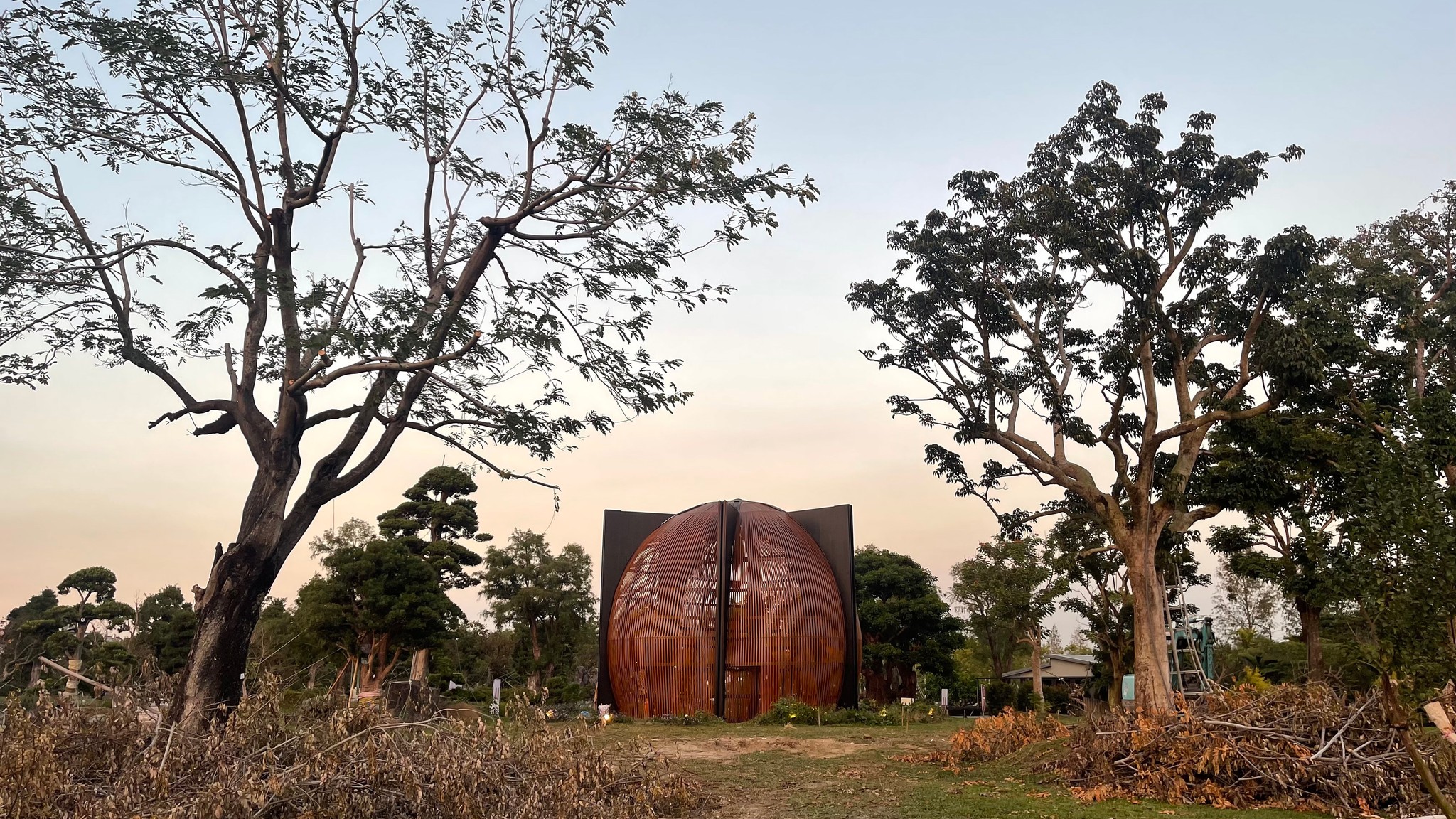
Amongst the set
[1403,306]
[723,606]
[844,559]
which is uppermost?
[1403,306]

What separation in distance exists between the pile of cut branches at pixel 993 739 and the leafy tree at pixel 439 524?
84.8 feet

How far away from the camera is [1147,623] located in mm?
17672

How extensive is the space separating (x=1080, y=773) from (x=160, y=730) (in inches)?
419

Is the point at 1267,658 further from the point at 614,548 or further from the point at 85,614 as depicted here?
the point at 85,614

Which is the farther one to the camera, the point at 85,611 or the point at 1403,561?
the point at 85,611

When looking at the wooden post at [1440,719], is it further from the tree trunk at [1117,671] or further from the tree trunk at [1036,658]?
the tree trunk at [1036,658]

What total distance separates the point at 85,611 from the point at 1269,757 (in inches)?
1714

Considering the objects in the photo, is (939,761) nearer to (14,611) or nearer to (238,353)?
(238,353)

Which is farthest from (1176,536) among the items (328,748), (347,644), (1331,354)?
(347,644)

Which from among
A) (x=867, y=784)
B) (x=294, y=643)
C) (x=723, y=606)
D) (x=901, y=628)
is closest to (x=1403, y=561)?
(x=867, y=784)

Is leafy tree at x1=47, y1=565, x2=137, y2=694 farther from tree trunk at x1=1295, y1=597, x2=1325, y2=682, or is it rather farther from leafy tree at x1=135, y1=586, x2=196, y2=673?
tree trunk at x1=1295, y1=597, x2=1325, y2=682

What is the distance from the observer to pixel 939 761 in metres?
14.7

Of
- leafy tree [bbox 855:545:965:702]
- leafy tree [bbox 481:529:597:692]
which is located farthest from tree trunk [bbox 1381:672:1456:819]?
leafy tree [bbox 481:529:597:692]

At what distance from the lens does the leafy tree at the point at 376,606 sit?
3206 centimetres
